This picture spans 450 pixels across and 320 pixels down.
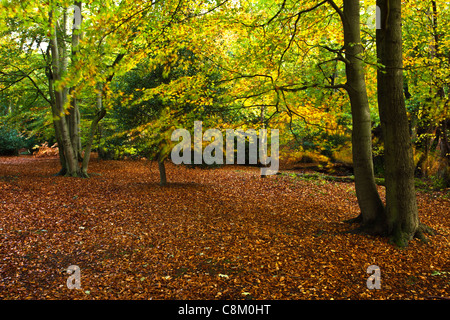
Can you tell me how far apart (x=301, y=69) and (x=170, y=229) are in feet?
18.9

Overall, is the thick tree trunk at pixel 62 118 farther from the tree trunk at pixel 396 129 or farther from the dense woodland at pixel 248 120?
the tree trunk at pixel 396 129

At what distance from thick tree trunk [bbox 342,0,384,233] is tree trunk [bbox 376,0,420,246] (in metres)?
0.38

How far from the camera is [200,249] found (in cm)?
482

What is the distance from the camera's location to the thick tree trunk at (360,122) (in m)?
5.24

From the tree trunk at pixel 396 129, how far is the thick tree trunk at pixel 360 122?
0.38 m

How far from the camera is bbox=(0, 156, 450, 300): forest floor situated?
11.8 ft

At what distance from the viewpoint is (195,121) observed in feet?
24.6

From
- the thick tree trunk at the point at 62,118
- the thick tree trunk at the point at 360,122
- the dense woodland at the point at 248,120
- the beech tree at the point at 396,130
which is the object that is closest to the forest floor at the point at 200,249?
the dense woodland at the point at 248,120

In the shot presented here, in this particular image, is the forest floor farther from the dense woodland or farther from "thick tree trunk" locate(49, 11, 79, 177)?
"thick tree trunk" locate(49, 11, 79, 177)

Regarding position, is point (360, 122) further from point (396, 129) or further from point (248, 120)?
point (248, 120)

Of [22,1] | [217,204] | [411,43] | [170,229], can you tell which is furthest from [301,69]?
[22,1]

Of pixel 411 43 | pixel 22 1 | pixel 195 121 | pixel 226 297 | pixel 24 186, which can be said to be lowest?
pixel 226 297

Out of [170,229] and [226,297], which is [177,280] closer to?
[226,297]

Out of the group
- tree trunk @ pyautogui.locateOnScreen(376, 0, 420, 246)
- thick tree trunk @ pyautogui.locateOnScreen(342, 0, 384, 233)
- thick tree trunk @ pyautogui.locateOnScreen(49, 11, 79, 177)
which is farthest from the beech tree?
thick tree trunk @ pyautogui.locateOnScreen(49, 11, 79, 177)
